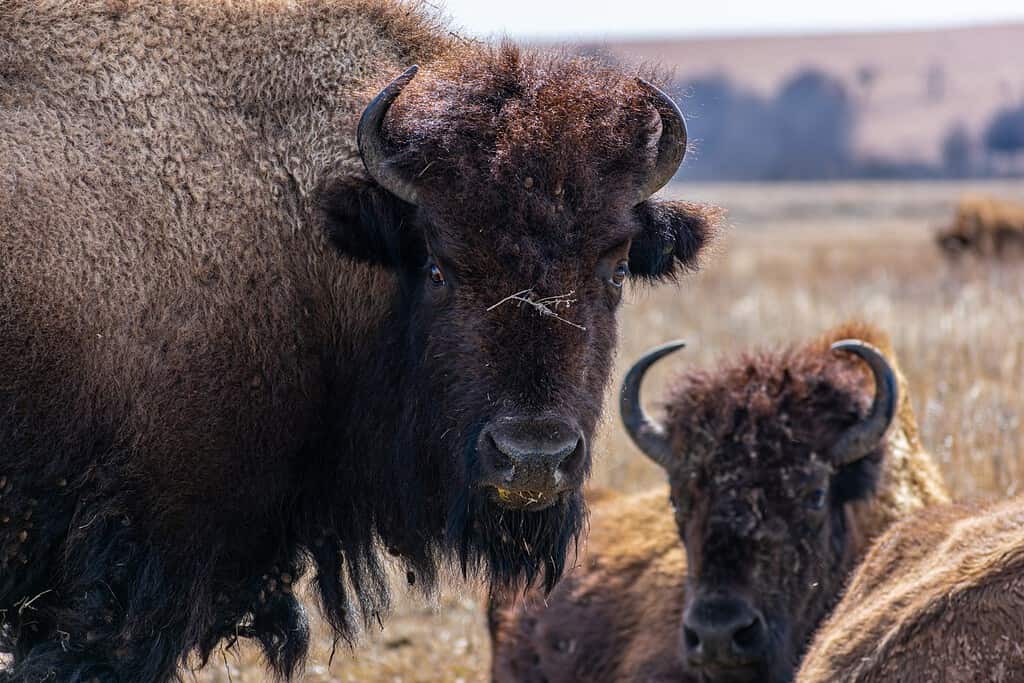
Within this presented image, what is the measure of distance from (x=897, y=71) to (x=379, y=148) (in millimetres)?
146664

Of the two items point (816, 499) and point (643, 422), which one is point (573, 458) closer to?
point (816, 499)

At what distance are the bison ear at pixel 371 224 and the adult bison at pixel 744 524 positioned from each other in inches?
79.1

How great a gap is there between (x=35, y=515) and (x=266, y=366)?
30.0 inches

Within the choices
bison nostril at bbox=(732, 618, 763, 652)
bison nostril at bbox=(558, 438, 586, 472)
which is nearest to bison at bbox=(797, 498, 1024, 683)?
bison nostril at bbox=(732, 618, 763, 652)

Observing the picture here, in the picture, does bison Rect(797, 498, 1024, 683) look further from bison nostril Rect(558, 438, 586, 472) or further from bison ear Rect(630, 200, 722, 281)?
bison ear Rect(630, 200, 722, 281)

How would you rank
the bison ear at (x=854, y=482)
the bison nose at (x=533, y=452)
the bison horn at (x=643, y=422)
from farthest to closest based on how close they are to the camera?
the bison horn at (x=643, y=422) → the bison ear at (x=854, y=482) → the bison nose at (x=533, y=452)

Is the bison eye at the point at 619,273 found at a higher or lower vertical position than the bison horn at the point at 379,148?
lower

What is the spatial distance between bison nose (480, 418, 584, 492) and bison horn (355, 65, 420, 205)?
0.71m

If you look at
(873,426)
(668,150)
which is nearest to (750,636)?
(873,426)

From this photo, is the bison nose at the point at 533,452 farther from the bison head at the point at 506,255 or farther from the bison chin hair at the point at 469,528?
the bison chin hair at the point at 469,528

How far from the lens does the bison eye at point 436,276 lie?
11.4 ft

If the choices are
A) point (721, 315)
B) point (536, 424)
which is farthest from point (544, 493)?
point (721, 315)

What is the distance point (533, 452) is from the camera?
127 inches

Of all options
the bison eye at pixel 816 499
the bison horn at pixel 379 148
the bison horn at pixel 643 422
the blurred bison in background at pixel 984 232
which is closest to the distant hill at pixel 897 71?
the blurred bison in background at pixel 984 232
